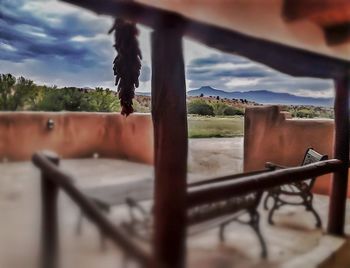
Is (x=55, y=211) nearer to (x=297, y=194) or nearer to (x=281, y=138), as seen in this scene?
(x=297, y=194)

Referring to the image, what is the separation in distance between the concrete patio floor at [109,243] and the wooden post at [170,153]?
0.54 ft

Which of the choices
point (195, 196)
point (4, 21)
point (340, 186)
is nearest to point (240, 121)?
point (340, 186)

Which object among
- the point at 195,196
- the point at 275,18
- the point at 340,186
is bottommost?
the point at 340,186

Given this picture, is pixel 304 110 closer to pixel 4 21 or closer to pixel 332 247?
pixel 332 247

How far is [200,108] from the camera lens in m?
2.02

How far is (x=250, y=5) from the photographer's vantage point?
1927mm

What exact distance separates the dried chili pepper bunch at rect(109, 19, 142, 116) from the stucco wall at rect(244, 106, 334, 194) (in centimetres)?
161

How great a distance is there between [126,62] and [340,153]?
5.75 ft

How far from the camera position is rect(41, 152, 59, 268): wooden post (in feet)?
4.03

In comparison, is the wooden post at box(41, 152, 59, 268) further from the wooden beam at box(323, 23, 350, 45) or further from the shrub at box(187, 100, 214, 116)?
the wooden beam at box(323, 23, 350, 45)

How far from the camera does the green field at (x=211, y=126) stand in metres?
1.97

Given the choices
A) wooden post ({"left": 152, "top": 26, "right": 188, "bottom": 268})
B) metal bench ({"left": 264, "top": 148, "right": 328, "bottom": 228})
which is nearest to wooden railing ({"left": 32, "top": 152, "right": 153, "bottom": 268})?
wooden post ({"left": 152, "top": 26, "right": 188, "bottom": 268})

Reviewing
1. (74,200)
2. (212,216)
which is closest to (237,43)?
(212,216)

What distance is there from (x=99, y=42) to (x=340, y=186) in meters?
1.98
